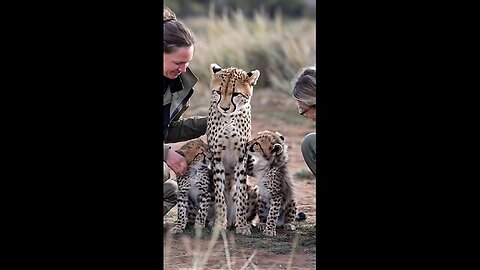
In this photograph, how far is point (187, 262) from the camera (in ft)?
11.7

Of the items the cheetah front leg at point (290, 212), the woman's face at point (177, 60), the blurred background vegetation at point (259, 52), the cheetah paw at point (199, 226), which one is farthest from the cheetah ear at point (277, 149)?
the blurred background vegetation at point (259, 52)

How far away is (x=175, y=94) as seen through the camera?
407cm

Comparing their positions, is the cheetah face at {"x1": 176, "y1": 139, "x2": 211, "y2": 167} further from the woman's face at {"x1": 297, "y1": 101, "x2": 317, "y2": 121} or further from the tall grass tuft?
the tall grass tuft

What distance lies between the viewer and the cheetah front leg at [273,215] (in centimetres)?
414

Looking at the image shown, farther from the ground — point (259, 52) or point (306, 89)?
point (259, 52)

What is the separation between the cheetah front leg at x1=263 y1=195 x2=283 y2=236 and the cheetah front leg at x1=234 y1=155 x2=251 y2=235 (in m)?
0.10

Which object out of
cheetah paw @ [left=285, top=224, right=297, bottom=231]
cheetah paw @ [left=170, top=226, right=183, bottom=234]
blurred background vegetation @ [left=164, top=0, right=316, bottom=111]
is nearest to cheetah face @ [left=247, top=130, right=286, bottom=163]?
cheetah paw @ [left=285, top=224, right=297, bottom=231]

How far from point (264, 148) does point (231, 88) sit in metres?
0.40

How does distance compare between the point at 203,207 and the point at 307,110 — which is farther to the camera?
the point at 203,207

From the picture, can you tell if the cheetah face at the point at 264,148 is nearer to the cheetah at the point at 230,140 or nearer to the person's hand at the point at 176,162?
the cheetah at the point at 230,140

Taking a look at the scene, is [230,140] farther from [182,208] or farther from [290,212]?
[290,212]

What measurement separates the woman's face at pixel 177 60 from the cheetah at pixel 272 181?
0.57m

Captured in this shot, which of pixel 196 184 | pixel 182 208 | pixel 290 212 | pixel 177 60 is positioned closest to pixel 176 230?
pixel 182 208
